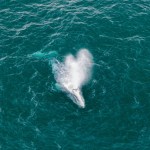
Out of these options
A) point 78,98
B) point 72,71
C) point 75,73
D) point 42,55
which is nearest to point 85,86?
point 78,98

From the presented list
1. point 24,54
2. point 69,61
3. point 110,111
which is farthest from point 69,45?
point 110,111

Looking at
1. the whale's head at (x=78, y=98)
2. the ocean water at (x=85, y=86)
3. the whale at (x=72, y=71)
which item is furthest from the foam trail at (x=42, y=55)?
the whale's head at (x=78, y=98)

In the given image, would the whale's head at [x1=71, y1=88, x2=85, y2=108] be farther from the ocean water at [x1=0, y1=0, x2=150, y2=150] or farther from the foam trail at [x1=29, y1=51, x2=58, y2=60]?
the foam trail at [x1=29, y1=51, x2=58, y2=60]

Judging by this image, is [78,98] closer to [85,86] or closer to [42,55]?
[85,86]

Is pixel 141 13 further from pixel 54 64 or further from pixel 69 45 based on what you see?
pixel 54 64

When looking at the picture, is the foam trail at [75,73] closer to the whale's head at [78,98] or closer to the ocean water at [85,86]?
the whale's head at [78,98]
